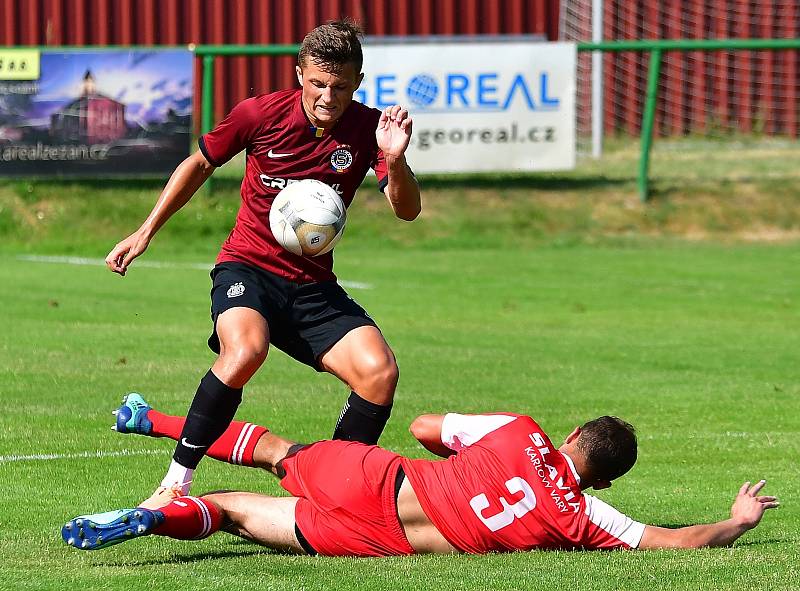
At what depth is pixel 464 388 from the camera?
32.6 ft

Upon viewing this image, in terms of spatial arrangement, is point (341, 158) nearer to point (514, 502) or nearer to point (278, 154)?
point (278, 154)

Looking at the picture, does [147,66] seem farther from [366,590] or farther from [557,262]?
[366,590]

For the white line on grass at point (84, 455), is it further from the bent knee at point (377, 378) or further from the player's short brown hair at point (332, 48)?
the player's short brown hair at point (332, 48)

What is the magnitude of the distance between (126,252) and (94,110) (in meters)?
12.6

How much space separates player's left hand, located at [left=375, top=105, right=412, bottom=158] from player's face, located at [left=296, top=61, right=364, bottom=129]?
242 millimetres

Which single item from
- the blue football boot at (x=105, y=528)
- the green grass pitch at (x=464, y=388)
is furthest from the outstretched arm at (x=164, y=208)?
the blue football boot at (x=105, y=528)

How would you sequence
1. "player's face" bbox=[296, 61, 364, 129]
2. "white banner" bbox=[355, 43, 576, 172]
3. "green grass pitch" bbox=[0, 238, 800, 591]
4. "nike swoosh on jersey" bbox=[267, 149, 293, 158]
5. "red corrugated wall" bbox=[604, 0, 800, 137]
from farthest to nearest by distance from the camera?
"red corrugated wall" bbox=[604, 0, 800, 137] → "white banner" bbox=[355, 43, 576, 172] → "nike swoosh on jersey" bbox=[267, 149, 293, 158] → "player's face" bbox=[296, 61, 364, 129] → "green grass pitch" bbox=[0, 238, 800, 591]

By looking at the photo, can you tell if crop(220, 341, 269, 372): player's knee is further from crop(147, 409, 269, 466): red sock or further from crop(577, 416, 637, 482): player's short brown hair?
crop(577, 416, 637, 482): player's short brown hair

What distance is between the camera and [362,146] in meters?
6.76

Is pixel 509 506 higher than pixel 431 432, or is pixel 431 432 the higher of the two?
pixel 431 432

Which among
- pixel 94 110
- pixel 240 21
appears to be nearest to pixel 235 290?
pixel 94 110

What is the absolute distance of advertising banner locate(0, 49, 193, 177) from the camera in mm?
18578

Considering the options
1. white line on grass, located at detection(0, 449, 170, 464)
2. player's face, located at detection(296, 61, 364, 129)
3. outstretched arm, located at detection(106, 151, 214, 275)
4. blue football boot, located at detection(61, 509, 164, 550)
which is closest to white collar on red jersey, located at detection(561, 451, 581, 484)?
blue football boot, located at detection(61, 509, 164, 550)

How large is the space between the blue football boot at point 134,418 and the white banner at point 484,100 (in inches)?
497
